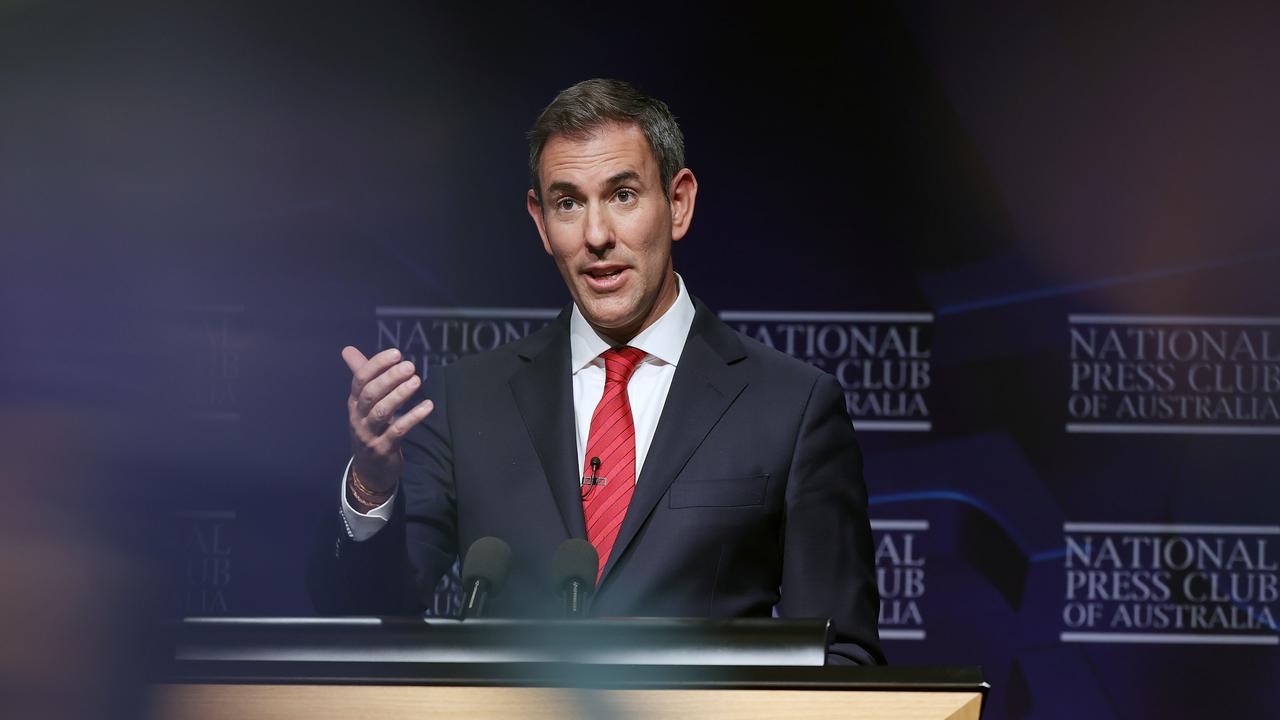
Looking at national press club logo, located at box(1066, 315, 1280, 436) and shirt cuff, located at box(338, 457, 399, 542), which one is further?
national press club logo, located at box(1066, 315, 1280, 436)

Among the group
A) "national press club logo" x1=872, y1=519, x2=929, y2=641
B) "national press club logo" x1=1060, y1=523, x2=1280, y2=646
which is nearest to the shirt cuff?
"national press club logo" x1=872, y1=519, x2=929, y2=641

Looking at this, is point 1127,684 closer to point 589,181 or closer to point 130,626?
point 589,181

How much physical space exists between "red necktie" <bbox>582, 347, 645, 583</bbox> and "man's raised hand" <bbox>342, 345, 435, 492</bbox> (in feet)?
1.42

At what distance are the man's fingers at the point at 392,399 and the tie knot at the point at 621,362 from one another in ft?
2.08

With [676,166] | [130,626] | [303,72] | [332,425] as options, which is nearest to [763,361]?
[676,166]

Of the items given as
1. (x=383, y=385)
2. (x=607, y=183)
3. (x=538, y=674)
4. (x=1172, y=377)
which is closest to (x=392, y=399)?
(x=383, y=385)

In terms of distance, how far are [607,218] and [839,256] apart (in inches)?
67.0

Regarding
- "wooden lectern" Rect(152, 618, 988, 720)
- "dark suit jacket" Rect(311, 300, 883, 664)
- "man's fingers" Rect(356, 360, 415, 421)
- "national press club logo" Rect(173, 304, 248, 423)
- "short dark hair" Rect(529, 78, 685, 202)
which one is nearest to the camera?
"wooden lectern" Rect(152, 618, 988, 720)

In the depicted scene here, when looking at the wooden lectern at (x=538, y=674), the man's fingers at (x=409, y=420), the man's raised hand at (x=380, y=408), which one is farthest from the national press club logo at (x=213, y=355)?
the wooden lectern at (x=538, y=674)

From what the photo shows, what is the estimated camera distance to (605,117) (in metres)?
2.34

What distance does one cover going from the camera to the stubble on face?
2322 mm

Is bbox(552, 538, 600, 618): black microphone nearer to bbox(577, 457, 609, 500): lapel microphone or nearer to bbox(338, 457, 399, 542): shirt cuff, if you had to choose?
bbox(338, 457, 399, 542): shirt cuff

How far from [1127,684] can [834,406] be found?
6.20ft

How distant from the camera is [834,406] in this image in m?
2.43
